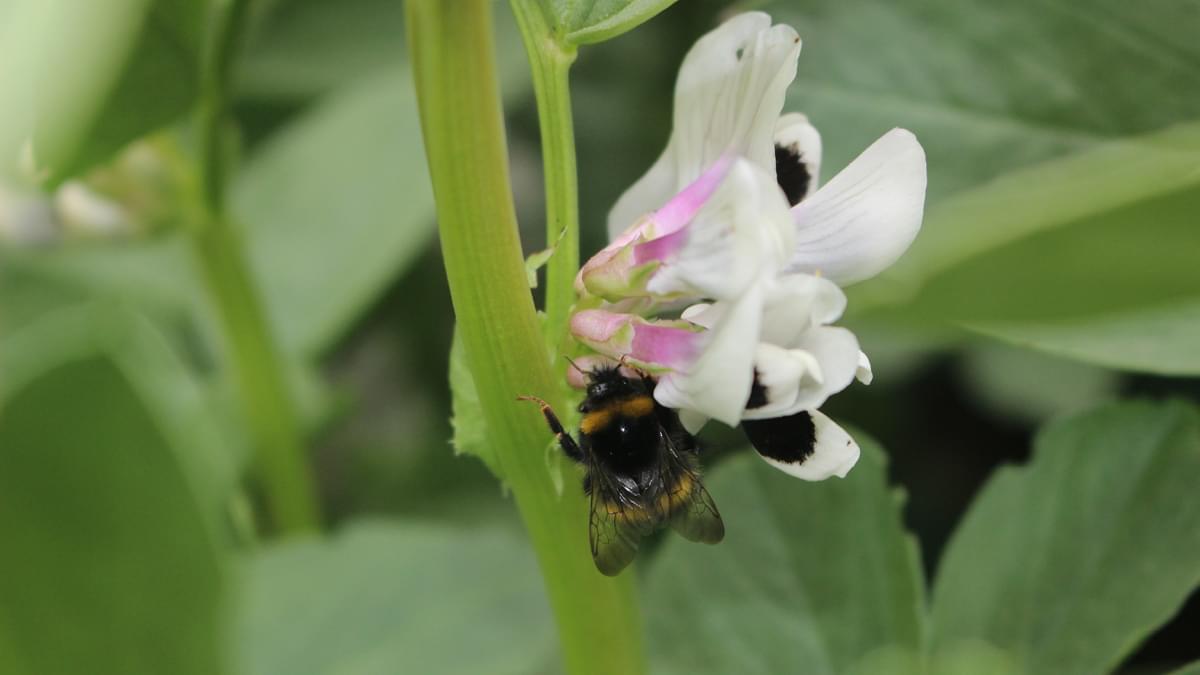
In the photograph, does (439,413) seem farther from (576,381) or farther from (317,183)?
(576,381)

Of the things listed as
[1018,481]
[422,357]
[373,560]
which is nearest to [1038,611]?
[1018,481]

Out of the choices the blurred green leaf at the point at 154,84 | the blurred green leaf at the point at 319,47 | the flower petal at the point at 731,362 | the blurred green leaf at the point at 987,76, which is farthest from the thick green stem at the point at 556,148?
the blurred green leaf at the point at 319,47

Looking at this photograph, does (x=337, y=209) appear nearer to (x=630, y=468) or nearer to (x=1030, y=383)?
(x=1030, y=383)

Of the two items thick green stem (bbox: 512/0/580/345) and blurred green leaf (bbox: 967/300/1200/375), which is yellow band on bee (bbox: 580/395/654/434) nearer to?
thick green stem (bbox: 512/0/580/345)

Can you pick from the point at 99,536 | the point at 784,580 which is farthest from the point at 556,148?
the point at 784,580

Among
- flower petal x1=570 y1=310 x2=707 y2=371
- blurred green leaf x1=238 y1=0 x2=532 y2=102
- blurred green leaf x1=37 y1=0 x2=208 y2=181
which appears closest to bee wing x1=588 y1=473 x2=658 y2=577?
flower petal x1=570 y1=310 x2=707 y2=371

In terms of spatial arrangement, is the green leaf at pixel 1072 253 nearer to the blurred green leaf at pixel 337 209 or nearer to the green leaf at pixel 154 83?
the green leaf at pixel 154 83
